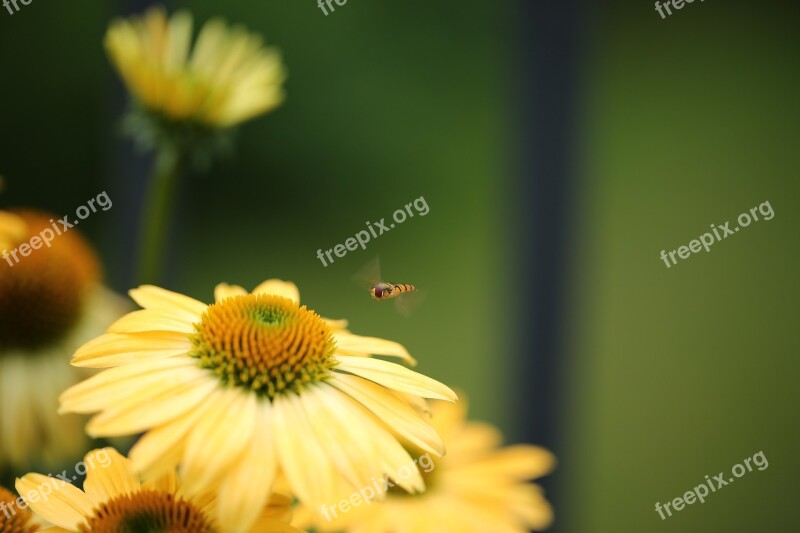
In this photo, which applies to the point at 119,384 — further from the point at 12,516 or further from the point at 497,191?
the point at 497,191

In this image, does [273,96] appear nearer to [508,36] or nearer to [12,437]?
[12,437]

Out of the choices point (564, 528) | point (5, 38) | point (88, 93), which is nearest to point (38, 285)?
point (564, 528)

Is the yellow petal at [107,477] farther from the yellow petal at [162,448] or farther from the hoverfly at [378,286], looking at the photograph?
the hoverfly at [378,286]

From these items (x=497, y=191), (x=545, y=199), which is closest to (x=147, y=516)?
(x=545, y=199)

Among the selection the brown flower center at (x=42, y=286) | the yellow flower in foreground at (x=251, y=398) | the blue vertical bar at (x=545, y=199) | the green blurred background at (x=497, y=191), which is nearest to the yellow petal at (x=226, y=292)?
the yellow flower in foreground at (x=251, y=398)

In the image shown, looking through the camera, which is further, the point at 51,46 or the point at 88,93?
the point at 88,93

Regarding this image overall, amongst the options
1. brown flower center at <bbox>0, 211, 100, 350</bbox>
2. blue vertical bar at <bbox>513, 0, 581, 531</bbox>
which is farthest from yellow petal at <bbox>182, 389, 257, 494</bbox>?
blue vertical bar at <bbox>513, 0, 581, 531</bbox>
